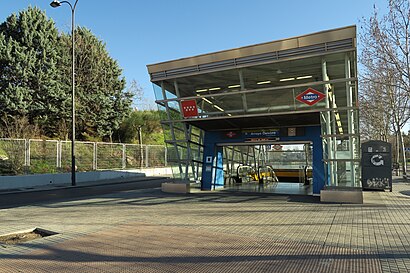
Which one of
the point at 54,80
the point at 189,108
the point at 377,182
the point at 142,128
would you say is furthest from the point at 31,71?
the point at 377,182

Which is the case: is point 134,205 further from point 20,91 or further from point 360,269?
point 20,91

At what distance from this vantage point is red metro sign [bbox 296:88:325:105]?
12.5 meters

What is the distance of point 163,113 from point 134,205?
5497 mm

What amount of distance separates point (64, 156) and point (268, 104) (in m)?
16.8

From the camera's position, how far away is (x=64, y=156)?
79.8 ft

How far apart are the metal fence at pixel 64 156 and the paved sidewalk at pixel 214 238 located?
10.6m

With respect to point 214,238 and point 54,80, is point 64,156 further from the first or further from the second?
point 214,238

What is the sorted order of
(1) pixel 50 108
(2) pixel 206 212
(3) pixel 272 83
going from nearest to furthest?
(2) pixel 206 212 → (3) pixel 272 83 → (1) pixel 50 108

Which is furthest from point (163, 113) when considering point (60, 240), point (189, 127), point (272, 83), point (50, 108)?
point (50, 108)

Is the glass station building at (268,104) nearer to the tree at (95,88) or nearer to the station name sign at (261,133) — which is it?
the station name sign at (261,133)

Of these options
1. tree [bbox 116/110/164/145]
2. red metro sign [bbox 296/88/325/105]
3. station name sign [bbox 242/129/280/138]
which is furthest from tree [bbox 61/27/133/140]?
red metro sign [bbox 296/88/325/105]

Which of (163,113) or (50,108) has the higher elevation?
(50,108)

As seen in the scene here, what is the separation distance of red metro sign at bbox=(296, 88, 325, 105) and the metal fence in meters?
17.5

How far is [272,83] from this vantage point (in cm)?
1534
